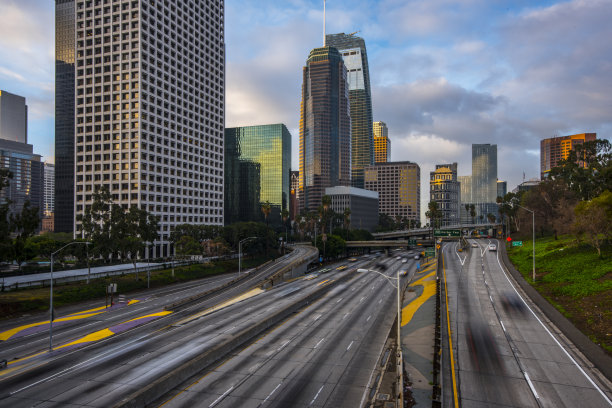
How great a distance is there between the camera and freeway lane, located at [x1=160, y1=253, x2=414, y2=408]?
2309 centimetres

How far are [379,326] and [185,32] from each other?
136601 mm

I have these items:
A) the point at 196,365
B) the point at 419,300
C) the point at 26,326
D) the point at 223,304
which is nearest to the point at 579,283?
the point at 419,300

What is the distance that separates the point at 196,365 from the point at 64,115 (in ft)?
636

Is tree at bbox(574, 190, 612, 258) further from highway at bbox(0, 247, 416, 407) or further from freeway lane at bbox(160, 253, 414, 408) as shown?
freeway lane at bbox(160, 253, 414, 408)

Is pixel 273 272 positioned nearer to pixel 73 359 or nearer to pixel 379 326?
pixel 379 326

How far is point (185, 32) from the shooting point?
139875 millimetres

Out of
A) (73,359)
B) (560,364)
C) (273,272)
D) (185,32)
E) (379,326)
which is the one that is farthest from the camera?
(185,32)

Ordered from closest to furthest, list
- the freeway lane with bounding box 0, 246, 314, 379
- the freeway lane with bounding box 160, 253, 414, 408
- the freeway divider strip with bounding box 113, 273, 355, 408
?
the freeway divider strip with bounding box 113, 273, 355, 408 < the freeway lane with bounding box 160, 253, 414, 408 < the freeway lane with bounding box 0, 246, 314, 379

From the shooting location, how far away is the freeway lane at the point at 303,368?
2309 cm

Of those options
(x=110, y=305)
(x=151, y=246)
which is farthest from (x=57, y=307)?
(x=151, y=246)

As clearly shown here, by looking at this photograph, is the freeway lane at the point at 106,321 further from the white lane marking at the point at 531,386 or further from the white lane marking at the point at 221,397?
the white lane marking at the point at 531,386

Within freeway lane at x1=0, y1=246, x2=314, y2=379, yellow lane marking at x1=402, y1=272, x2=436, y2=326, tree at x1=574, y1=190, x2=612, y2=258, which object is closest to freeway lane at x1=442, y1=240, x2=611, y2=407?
yellow lane marking at x1=402, y1=272, x2=436, y2=326

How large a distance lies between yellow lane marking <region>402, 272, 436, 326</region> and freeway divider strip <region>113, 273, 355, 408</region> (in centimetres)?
1387

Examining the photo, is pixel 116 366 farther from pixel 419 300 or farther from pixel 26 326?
pixel 419 300
